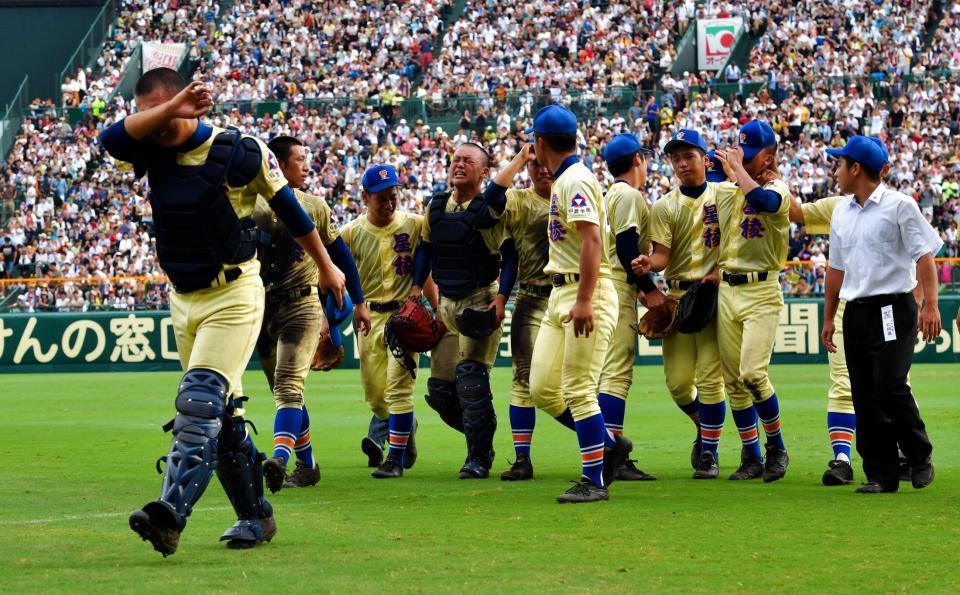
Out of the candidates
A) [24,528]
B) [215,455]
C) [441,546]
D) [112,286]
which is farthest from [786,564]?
[112,286]

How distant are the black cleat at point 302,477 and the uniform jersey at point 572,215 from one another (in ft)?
7.63

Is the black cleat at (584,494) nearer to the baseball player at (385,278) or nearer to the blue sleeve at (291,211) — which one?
the baseball player at (385,278)

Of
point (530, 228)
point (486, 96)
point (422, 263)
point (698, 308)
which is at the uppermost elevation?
point (486, 96)

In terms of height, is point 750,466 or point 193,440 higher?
point 193,440

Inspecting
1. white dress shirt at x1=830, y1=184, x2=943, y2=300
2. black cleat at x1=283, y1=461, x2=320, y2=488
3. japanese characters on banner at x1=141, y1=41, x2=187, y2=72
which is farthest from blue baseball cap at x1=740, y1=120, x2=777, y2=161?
japanese characters on banner at x1=141, y1=41, x2=187, y2=72

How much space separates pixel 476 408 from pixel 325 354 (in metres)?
1.20

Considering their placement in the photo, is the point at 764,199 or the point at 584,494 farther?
the point at 764,199

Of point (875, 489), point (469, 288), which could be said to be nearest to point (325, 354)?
point (469, 288)

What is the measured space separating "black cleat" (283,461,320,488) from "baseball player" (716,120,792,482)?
9.22 feet

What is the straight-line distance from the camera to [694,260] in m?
9.77

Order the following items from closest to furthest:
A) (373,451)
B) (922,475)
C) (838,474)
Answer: (922,475), (838,474), (373,451)

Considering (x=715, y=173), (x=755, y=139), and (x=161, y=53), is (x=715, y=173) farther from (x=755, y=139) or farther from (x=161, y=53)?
(x=161, y=53)

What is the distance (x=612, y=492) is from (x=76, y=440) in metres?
6.44

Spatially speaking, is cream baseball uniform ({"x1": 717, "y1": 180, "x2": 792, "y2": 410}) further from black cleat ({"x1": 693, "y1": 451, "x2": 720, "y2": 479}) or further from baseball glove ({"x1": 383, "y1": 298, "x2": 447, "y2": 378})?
baseball glove ({"x1": 383, "y1": 298, "x2": 447, "y2": 378})
